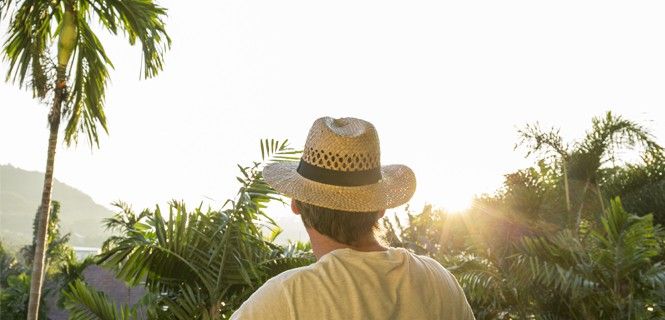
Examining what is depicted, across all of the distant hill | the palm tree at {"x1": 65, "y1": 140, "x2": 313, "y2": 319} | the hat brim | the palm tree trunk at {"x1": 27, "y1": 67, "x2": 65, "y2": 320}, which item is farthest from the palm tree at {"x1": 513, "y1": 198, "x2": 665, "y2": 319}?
the distant hill

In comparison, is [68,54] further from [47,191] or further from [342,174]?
[342,174]

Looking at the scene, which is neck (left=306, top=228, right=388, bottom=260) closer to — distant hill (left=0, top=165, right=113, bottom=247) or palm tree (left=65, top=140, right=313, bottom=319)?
palm tree (left=65, top=140, right=313, bottom=319)

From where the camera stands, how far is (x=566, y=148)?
942 centimetres

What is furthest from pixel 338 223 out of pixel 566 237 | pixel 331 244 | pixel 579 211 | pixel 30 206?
pixel 30 206

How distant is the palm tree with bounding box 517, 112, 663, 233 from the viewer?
886 centimetres

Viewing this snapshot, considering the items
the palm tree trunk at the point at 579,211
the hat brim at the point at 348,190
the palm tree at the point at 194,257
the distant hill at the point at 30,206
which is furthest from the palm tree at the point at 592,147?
the distant hill at the point at 30,206

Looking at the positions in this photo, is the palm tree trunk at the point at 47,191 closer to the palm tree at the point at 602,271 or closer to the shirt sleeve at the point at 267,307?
the palm tree at the point at 602,271

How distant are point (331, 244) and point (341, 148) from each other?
0.24m

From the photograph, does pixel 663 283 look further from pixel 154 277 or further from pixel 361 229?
pixel 361 229

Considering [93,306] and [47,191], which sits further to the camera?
[47,191]

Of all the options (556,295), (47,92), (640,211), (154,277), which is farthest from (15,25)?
(640,211)

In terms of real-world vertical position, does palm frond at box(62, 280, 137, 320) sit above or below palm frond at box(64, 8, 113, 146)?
below

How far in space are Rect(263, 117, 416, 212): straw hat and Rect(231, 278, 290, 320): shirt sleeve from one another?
24 centimetres

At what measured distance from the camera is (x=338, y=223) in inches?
51.0
